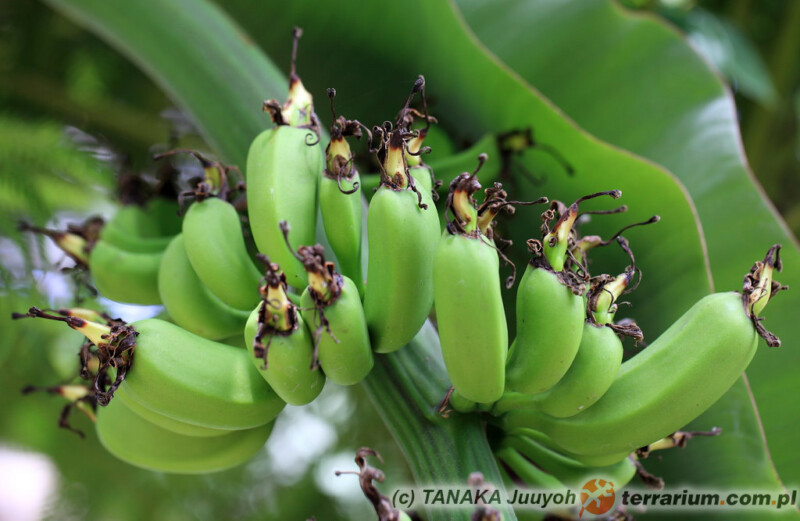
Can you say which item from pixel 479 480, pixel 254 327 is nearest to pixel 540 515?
pixel 479 480

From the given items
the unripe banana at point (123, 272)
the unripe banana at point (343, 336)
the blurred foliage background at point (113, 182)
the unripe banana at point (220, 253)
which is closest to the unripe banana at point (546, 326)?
the unripe banana at point (343, 336)

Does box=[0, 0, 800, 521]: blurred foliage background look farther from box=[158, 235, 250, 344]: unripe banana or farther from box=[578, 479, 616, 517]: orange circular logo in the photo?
box=[578, 479, 616, 517]: orange circular logo

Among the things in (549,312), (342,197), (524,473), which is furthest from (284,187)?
(524,473)

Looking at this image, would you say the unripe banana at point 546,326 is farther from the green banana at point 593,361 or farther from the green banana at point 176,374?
the green banana at point 176,374

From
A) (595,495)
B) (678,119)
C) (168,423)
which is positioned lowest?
(595,495)

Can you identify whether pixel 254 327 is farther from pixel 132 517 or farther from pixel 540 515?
pixel 132 517

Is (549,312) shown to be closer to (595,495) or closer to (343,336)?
(343,336)
